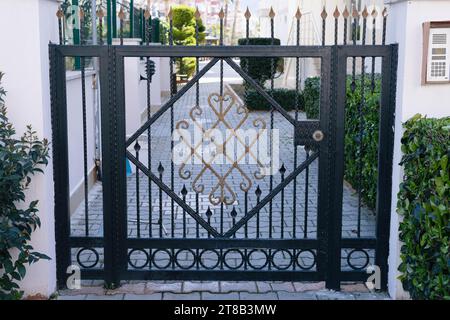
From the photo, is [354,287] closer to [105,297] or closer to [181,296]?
[181,296]

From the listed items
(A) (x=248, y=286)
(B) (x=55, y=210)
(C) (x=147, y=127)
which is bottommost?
(A) (x=248, y=286)

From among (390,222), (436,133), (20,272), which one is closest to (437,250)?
(436,133)

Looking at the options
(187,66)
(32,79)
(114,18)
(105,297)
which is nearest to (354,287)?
(105,297)

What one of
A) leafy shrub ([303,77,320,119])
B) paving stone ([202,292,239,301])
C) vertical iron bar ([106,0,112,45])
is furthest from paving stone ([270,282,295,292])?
leafy shrub ([303,77,320,119])

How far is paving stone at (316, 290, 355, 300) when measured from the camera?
4539 mm

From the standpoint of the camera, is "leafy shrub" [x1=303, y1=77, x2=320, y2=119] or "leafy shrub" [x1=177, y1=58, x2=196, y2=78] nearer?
"leafy shrub" [x1=303, y1=77, x2=320, y2=119]

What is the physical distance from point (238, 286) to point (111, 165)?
1.35m

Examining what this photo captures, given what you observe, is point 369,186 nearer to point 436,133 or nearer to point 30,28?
point 436,133

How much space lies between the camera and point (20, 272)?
3.98 m

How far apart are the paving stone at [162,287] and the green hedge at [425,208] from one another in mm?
1675

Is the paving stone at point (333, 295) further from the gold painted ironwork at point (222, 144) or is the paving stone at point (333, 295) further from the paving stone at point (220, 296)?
the gold painted ironwork at point (222, 144)

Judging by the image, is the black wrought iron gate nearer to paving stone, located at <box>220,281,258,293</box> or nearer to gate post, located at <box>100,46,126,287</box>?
gate post, located at <box>100,46,126,287</box>

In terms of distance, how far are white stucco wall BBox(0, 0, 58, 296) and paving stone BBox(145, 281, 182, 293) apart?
77 cm
